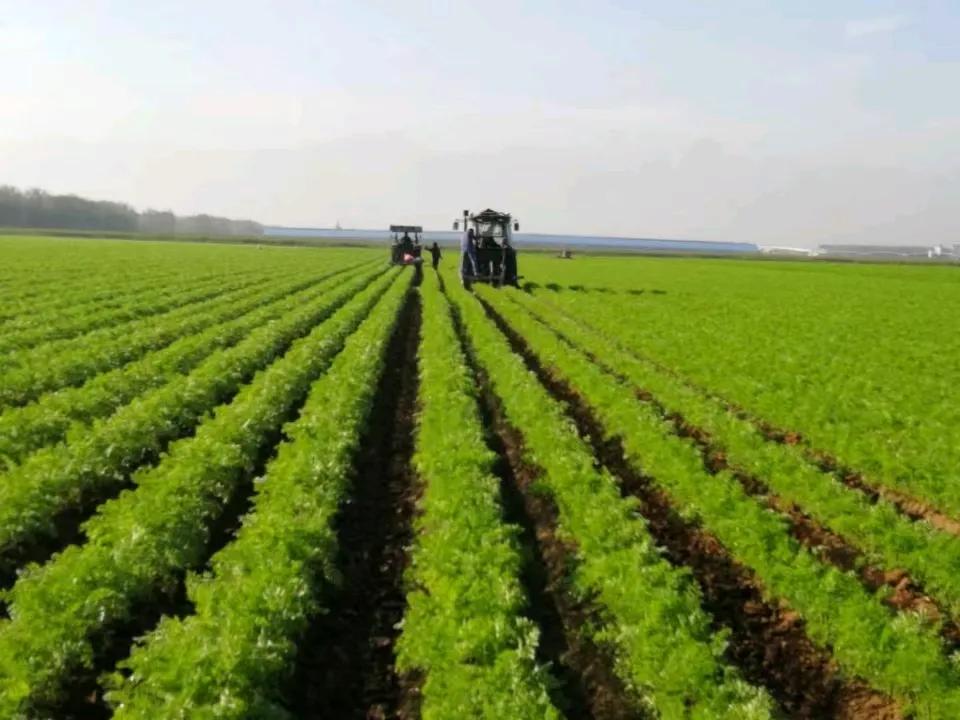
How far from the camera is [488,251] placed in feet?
144

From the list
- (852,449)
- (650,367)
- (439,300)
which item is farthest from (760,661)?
(439,300)

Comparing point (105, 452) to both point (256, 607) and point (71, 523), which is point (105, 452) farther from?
point (256, 607)

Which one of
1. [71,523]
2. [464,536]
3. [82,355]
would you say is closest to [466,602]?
[464,536]

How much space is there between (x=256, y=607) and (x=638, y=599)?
3.35 meters

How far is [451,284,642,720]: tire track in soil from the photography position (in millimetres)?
6516

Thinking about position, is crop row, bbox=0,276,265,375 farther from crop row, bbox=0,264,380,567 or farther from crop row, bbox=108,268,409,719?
crop row, bbox=108,268,409,719

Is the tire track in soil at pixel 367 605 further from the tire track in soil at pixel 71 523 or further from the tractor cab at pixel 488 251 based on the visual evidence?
the tractor cab at pixel 488 251

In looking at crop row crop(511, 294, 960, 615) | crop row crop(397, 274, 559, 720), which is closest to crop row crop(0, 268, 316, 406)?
crop row crop(397, 274, 559, 720)

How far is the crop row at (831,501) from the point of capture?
897cm

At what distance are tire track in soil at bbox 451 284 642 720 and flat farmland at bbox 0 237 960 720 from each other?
0.03 meters

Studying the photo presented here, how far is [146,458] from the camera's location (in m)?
11.7

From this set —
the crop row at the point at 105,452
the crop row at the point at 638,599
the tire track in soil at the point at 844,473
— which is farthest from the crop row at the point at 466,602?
the tire track in soil at the point at 844,473

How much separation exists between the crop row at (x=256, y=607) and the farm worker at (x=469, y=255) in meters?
31.1

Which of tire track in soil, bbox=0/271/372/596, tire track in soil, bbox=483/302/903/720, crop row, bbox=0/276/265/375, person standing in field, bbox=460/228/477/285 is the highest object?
person standing in field, bbox=460/228/477/285
